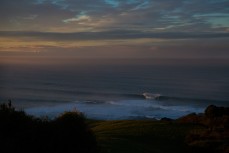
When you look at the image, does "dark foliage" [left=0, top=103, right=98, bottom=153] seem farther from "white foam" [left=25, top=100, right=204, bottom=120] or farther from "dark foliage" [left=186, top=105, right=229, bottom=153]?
"white foam" [left=25, top=100, right=204, bottom=120]

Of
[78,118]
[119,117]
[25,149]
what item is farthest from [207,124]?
[119,117]

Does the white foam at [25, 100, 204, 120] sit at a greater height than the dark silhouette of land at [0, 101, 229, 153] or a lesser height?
lesser

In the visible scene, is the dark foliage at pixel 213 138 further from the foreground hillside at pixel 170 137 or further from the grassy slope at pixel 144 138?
the grassy slope at pixel 144 138

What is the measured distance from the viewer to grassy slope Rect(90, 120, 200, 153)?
77.6 ft

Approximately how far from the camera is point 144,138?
28.5 m

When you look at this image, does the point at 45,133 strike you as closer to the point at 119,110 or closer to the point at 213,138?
the point at 213,138

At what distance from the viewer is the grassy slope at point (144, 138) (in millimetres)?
23641

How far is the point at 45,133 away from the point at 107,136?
37.9 feet

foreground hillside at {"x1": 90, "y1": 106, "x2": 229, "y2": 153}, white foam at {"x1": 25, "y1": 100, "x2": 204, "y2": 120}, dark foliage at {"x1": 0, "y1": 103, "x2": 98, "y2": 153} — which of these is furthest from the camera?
white foam at {"x1": 25, "y1": 100, "x2": 204, "y2": 120}

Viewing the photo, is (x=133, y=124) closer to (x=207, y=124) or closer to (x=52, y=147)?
(x=207, y=124)

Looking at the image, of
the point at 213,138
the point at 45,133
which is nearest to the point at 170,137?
the point at 213,138

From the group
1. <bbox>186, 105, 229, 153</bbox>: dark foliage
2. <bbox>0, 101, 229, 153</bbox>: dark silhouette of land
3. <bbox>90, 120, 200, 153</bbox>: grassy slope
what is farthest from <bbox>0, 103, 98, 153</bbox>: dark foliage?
<bbox>186, 105, 229, 153</bbox>: dark foliage

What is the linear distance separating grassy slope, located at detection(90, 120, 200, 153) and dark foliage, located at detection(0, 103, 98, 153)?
4359 millimetres

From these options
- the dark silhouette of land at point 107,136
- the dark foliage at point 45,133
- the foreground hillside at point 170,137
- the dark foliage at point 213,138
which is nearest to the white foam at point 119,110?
the foreground hillside at point 170,137
